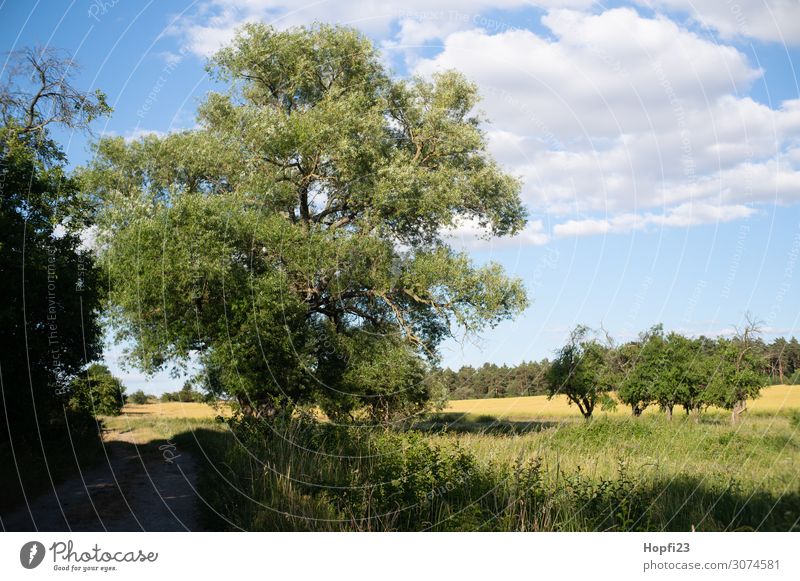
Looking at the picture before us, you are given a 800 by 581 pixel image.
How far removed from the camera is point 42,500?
31.4ft

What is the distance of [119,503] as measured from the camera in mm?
10297

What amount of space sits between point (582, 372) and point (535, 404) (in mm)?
10024

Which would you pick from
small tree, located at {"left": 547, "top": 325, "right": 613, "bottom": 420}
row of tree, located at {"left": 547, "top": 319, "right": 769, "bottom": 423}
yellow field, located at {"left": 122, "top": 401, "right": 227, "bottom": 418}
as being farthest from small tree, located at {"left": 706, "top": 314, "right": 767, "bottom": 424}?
yellow field, located at {"left": 122, "top": 401, "right": 227, "bottom": 418}

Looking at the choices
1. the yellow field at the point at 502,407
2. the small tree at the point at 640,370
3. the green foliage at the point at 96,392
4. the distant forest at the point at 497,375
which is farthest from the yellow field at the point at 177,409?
the small tree at the point at 640,370

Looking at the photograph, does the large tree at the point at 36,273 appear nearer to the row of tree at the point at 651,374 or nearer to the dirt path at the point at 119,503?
the dirt path at the point at 119,503

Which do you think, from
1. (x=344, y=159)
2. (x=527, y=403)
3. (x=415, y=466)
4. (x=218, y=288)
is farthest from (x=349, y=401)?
(x=527, y=403)

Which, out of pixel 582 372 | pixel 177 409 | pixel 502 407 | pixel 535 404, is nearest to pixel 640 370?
pixel 582 372

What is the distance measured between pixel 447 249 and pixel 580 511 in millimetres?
12930

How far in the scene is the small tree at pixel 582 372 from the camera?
30608 mm

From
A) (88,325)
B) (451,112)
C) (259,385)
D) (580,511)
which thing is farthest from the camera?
(451,112)

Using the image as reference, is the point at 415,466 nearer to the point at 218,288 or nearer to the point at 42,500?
the point at 42,500

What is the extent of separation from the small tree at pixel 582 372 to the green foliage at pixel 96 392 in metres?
18.7

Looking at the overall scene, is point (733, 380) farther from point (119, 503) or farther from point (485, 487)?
point (119, 503)

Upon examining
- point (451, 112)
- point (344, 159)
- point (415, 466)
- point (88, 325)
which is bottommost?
point (415, 466)
